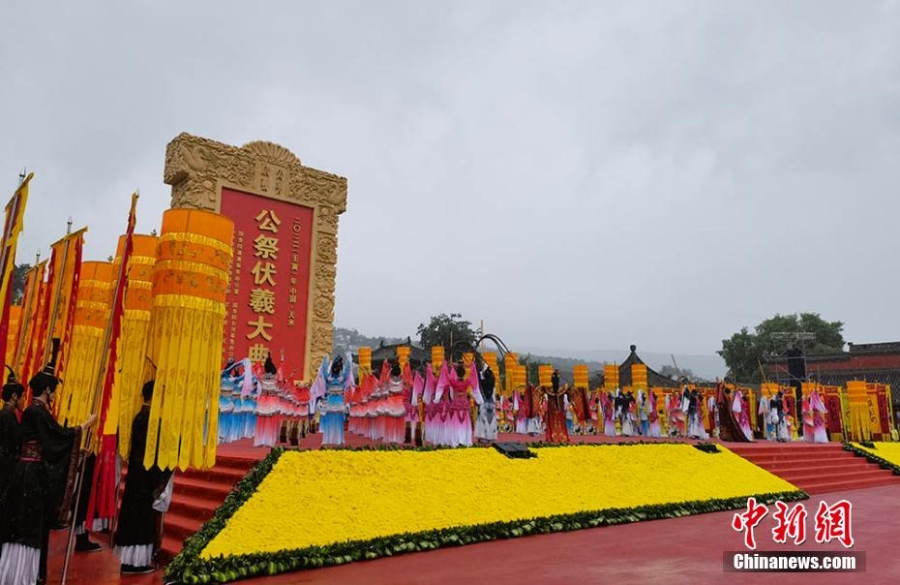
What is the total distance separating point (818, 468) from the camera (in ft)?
36.4

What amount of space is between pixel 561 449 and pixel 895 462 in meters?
10.1

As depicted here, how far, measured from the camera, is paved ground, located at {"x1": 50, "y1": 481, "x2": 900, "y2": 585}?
14.2ft

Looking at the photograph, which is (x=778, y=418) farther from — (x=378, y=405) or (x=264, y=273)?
(x=264, y=273)

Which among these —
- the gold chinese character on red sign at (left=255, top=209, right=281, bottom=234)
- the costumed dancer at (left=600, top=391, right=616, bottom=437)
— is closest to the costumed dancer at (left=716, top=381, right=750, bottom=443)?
the costumed dancer at (left=600, top=391, right=616, bottom=437)

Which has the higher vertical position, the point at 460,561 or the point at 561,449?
the point at 561,449

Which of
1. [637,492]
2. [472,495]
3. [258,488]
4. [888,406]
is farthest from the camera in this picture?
[888,406]

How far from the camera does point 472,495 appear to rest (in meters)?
6.34

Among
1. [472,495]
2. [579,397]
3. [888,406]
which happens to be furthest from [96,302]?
[888,406]

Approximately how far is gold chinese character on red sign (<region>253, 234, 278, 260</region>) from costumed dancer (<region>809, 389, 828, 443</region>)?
15377mm

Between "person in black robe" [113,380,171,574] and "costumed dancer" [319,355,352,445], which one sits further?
"costumed dancer" [319,355,352,445]

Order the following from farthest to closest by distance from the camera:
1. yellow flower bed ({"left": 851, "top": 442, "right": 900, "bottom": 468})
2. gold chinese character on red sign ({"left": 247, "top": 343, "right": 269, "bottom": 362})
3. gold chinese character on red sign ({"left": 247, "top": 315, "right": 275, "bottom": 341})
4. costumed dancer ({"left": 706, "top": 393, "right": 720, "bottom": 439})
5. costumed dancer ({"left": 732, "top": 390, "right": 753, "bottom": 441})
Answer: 1. costumed dancer ({"left": 706, "top": 393, "right": 720, "bottom": 439})
2. costumed dancer ({"left": 732, "top": 390, "right": 753, "bottom": 441})
3. gold chinese character on red sign ({"left": 247, "top": 315, "right": 275, "bottom": 341})
4. gold chinese character on red sign ({"left": 247, "top": 343, "right": 269, "bottom": 362})
5. yellow flower bed ({"left": 851, "top": 442, "right": 900, "bottom": 468})

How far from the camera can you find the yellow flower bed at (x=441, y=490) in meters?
4.95

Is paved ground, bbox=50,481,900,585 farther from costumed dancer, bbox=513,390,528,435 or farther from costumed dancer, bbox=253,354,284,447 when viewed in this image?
costumed dancer, bbox=513,390,528,435

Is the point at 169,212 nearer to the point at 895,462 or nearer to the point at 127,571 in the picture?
the point at 127,571
